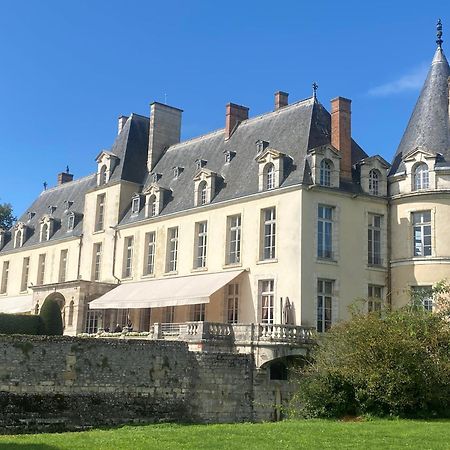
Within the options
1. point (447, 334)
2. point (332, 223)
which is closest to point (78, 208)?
point (332, 223)

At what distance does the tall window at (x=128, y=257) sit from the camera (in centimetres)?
3316

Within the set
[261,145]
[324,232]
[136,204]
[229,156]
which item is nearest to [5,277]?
[136,204]

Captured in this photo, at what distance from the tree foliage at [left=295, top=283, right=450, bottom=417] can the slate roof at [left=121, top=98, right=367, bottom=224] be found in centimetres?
655

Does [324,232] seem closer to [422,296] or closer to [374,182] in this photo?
[374,182]

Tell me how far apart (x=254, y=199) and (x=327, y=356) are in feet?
24.4

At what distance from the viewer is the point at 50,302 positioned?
2802 cm

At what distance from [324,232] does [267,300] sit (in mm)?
3106

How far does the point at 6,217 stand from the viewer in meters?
55.8

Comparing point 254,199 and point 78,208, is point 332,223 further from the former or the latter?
point 78,208

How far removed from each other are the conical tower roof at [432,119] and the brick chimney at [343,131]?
192cm

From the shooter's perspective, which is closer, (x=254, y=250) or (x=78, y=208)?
(x=254, y=250)

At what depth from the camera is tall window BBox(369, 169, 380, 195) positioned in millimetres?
26594

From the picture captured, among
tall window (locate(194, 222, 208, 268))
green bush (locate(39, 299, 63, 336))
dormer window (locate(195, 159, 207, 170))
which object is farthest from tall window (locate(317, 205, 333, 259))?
green bush (locate(39, 299, 63, 336))

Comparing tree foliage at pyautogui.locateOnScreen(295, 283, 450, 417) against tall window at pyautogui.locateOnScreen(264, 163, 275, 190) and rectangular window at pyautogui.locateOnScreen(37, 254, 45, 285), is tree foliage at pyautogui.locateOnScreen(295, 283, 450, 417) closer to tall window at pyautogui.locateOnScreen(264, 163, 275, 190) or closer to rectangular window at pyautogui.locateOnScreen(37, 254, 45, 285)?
tall window at pyautogui.locateOnScreen(264, 163, 275, 190)
